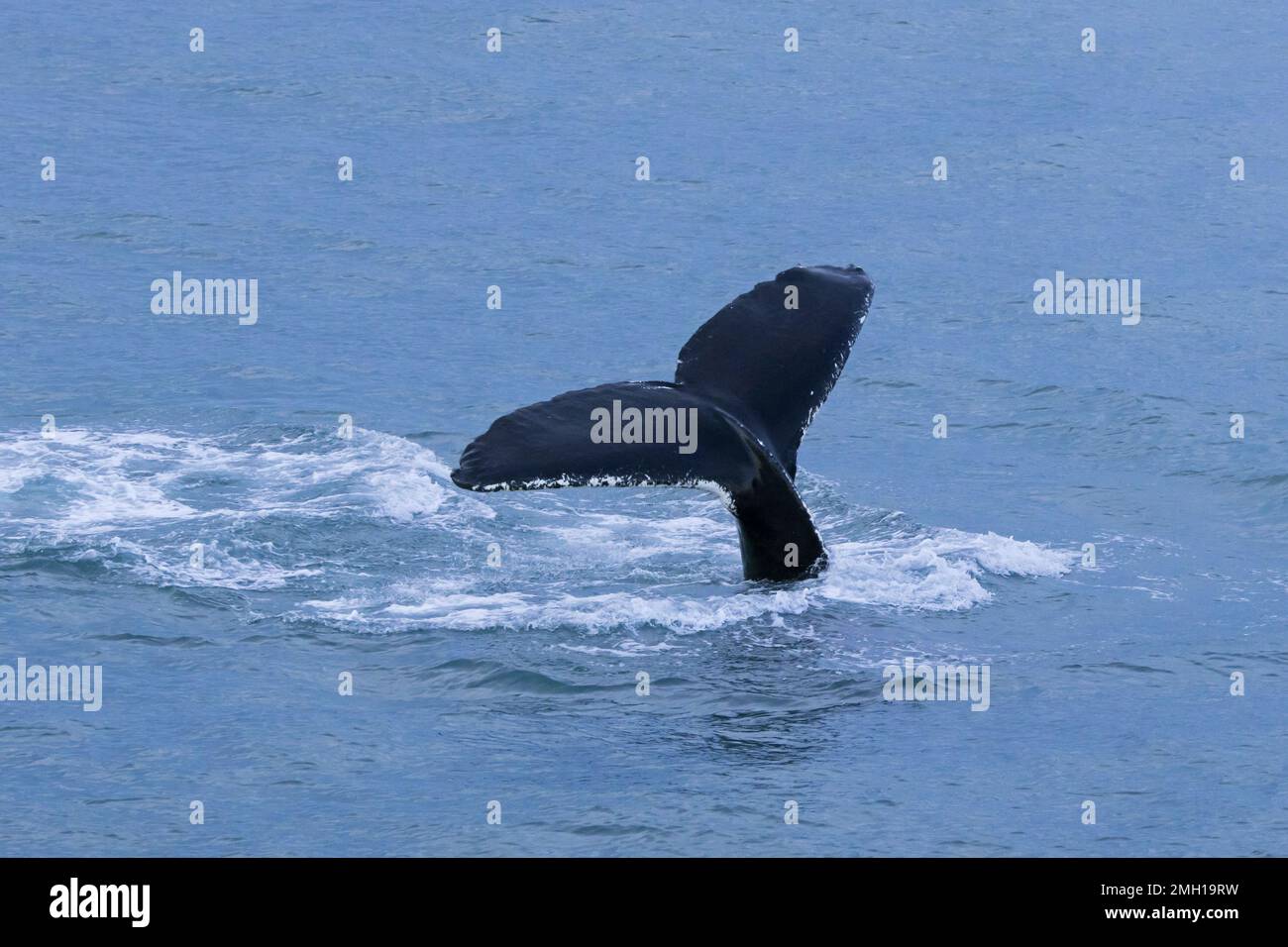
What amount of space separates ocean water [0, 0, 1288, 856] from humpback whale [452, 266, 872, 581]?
2.90 feet

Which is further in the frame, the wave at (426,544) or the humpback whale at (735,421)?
the wave at (426,544)

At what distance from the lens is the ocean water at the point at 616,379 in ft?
38.6

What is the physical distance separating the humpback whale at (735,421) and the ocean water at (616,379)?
34.8 inches

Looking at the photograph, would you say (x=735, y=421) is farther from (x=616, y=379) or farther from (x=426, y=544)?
(x=616, y=379)

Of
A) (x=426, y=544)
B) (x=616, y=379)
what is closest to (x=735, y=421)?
(x=426, y=544)

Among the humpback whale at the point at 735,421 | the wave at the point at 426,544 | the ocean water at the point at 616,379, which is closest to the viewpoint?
the humpback whale at the point at 735,421

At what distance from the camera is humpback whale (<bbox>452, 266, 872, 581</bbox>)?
11.4m

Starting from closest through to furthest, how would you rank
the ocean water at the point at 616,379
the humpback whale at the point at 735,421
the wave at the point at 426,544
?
1. the humpback whale at the point at 735,421
2. the ocean water at the point at 616,379
3. the wave at the point at 426,544

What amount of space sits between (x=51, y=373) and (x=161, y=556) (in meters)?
6.03

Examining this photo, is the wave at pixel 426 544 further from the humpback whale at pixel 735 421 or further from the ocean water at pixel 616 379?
the humpback whale at pixel 735 421

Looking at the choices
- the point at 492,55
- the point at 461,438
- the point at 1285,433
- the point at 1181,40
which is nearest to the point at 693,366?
the point at 461,438

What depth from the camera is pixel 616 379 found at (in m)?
21.2

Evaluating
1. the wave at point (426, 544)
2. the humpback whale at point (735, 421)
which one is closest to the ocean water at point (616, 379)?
the wave at point (426, 544)

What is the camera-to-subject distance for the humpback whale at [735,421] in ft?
37.2
